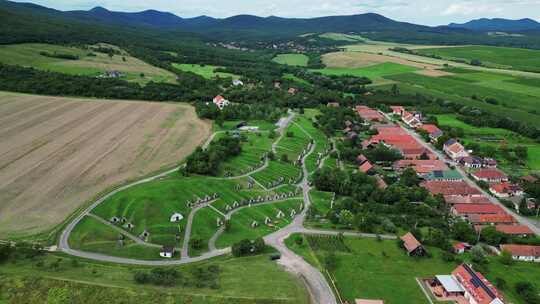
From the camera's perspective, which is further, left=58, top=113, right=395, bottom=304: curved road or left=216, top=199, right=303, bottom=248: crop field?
left=216, top=199, right=303, bottom=248: crop field

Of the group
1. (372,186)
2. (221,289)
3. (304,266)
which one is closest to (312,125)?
(372,186)

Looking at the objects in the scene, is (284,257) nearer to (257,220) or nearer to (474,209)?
(257,220)

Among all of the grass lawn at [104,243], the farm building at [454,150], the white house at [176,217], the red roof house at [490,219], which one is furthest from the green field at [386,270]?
the farm building at [454,150]

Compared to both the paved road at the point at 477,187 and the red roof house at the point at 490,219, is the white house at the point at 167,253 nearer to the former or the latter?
the red roof house at the point at 490,219

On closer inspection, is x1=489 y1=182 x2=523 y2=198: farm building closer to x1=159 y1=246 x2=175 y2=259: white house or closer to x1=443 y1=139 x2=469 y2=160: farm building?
x1=443 y1=139 x2=469 y2=160: farm building

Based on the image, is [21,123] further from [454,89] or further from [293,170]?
[454,89]

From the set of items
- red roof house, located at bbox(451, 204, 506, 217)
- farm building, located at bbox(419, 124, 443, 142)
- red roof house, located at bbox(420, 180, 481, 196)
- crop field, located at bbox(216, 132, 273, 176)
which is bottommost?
red roof house, located at bbox(451, 204, 506, 217)

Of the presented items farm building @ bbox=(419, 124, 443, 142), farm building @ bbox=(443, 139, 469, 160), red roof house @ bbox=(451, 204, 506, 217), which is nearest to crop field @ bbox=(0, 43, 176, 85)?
farm building @ bbox=(419, 124, 443, 142)
